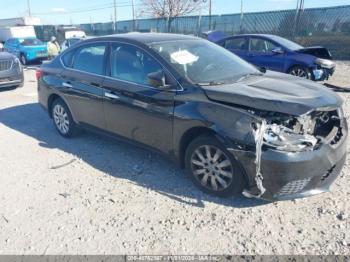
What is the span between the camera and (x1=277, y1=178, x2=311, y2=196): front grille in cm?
314

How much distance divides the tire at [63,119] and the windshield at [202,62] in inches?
83.8

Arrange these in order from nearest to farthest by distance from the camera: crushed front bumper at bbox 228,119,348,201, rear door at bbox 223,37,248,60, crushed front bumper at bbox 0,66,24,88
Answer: crushed front bumper at bbox 228,119,348,201 → crushed front bumper at bbox 0,66,24,88 → rear door at bbox 223,37,248,60

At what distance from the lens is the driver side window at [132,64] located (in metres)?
4.02

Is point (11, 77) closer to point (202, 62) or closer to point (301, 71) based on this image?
point (202, 62)

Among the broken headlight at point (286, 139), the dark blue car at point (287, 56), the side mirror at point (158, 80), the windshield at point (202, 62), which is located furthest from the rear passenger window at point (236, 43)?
the broken headlight at point (286, 139)

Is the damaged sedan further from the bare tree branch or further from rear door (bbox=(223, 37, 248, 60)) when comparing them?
the bare tree branch

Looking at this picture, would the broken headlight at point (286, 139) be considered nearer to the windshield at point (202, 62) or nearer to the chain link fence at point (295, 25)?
the windshield at point (202, 62)

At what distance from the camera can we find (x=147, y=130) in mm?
4090

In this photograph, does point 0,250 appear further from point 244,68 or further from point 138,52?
point 244,68

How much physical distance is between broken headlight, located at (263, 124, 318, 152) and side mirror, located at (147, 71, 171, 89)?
4.11ft

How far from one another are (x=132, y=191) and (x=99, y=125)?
4.64 feet

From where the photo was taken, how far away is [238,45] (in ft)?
35.4

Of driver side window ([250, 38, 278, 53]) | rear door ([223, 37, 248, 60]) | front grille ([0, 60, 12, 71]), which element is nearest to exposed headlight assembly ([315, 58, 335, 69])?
driver side window ([250, 38, 278, 53])

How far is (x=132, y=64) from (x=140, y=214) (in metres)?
1.92
